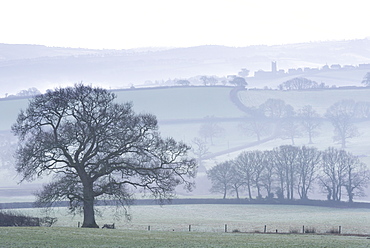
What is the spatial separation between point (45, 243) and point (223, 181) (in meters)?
80.5

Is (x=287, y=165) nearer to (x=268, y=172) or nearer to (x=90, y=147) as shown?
(x=268, y=172)

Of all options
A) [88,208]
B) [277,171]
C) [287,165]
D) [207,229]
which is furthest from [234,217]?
[88,208]

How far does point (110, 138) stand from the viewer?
194 feet

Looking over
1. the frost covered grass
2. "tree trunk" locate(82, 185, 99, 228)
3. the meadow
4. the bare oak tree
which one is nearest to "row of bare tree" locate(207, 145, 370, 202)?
the frost covered grass

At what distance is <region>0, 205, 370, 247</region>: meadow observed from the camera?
43.1 meters

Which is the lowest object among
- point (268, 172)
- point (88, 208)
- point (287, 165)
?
point (88, 208)

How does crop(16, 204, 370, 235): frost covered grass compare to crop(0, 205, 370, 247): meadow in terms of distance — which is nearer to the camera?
crop(0, 205, 370, 247): meadow

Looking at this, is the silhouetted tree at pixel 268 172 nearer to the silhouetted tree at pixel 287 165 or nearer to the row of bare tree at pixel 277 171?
the row of bare tree at pixel 277 171

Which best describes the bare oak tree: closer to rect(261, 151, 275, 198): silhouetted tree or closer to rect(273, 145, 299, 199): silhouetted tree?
rect(261, 151, 275, 198): silhouetted tree

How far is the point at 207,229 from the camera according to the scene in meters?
66.7

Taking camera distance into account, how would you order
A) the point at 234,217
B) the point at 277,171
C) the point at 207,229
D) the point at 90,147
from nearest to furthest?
1. the point at 90,147
2. the point at 207,229
3. the point at 234,217
4. the point at 277,171

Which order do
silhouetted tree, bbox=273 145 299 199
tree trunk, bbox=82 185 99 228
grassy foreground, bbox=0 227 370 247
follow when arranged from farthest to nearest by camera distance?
1. silhouetted tree, bbox=273 145 299 199
2. tree trunk, bbox=82 185 99 228
3. grassy foreground, bbox=0 227 370 247

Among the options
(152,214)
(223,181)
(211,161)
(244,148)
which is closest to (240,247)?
(152,214)

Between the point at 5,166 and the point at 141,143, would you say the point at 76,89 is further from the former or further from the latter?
the point at 5,166
